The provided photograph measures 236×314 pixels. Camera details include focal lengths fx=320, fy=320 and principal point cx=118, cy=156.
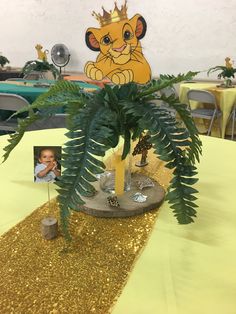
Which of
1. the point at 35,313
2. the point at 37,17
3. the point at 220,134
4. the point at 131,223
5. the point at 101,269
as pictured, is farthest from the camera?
the point at 37,17

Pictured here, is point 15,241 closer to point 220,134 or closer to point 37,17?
point 220,134

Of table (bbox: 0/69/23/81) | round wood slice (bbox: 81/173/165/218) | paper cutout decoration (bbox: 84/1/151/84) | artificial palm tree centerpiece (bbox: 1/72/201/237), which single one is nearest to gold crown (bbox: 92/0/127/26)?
paper cutout decoration (bbox: 84/1/151/84)

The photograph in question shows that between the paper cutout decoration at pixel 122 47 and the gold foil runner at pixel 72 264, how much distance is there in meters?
0.37

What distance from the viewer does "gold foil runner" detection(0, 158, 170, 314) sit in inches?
21.7

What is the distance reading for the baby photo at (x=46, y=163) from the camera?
0.77 meters

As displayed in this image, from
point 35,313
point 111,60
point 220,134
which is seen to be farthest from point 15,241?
point 220,134

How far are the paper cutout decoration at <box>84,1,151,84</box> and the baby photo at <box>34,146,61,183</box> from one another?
0.80ft

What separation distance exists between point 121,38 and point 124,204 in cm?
43

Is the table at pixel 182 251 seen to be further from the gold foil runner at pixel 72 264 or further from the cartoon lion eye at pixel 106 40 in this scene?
the cartoon lion eye at pixel 106 40

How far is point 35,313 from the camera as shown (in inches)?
20.7

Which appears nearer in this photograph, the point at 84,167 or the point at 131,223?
the point at 84,167

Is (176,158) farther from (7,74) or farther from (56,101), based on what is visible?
(7,74)

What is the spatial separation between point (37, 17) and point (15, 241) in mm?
5666

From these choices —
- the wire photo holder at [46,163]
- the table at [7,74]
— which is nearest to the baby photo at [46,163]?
the wire photo holder at [46,163]
